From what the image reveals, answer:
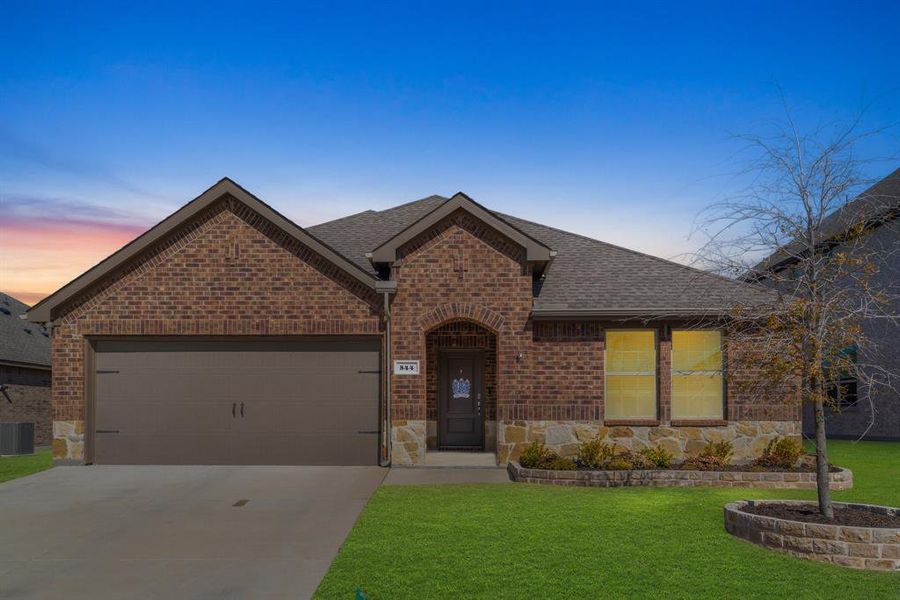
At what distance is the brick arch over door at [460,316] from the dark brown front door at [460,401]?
3092 millimetres

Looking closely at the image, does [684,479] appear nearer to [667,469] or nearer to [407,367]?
[667,469]

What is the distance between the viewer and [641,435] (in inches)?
643

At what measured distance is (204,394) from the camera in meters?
16.5

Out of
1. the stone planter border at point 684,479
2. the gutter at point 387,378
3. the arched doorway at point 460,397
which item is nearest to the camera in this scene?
the stone planter border at point 684,479

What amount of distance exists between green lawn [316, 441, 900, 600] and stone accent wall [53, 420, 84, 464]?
284 inches

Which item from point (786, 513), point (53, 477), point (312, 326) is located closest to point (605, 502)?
point (786, 513)

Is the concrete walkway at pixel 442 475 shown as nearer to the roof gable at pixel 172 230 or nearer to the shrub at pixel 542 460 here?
the shrub at pixel 542 460

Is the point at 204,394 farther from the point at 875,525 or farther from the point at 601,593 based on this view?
the point at 875,525

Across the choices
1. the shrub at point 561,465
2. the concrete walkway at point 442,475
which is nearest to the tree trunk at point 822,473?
the shrub at point 561,465

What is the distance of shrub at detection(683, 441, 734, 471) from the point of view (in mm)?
14664

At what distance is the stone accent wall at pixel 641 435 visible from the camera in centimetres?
1614

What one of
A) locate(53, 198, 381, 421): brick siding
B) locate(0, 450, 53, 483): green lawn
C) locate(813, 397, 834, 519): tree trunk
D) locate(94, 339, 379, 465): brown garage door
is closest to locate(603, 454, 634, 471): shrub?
locate(813, 397, 834, 519): tree trunk

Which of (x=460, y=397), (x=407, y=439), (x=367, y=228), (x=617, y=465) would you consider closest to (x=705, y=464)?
(x=617, y=465)

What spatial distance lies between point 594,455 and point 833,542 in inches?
235
